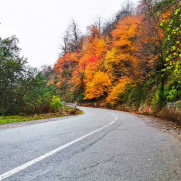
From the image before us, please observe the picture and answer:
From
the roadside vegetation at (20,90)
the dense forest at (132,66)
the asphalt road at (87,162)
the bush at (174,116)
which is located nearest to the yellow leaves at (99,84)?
the dense forest at (132,66)

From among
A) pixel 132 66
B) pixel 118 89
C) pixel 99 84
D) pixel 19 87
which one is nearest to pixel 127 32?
pixel 132 66

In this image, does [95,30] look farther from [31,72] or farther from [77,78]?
[31,72]

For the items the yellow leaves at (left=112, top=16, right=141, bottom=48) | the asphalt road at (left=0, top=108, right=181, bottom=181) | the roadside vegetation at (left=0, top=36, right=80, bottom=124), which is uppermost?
the yellow leaves at (left=112, top=16, right=141, bottom=48)

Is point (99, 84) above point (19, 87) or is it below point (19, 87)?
above

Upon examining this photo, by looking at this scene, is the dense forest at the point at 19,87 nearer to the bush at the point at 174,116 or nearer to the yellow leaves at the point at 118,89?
the bush at the point at 174,116

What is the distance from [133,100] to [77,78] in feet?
64.5

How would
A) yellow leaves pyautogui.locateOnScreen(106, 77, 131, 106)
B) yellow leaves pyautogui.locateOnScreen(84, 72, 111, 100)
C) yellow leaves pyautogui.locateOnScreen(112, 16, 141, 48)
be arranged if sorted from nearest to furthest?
yellow leaves pyautogui.locateOnScreen(106, 77, 131, 106), yellow leaves pyautogui.locateOnScreen(112, 16, 141, 48), yellow leaves pyautogui.locateOnScreen(84, 72, 111, 100)

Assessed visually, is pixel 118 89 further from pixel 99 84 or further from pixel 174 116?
pixel 174 116

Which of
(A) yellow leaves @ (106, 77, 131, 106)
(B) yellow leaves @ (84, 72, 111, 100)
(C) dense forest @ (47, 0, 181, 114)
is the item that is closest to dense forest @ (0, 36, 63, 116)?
(C) dense forest @ (47, 0, 181, 114)

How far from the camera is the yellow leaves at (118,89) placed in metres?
25.8

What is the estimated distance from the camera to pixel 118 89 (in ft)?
87.0

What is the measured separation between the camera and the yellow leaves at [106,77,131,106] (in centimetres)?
2580

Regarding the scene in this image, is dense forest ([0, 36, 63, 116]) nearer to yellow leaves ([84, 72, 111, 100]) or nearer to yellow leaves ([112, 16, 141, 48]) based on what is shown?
yellow leaves ([84, 72, 111, 100])

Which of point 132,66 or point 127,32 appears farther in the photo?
point 127,32
